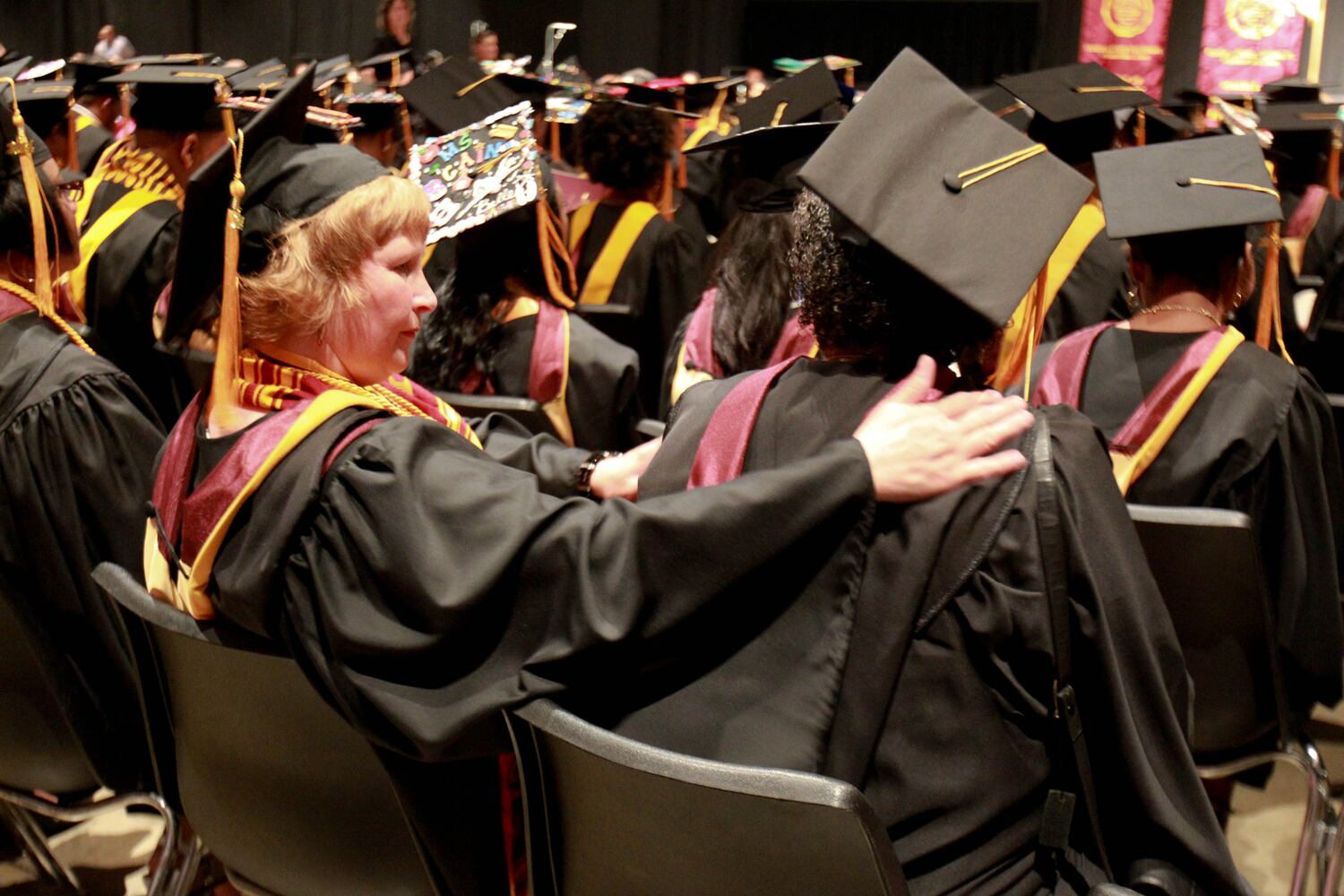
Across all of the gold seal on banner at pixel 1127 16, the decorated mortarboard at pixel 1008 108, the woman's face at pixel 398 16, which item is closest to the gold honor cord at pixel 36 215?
the decorated mortarboard at pixel 1008 108

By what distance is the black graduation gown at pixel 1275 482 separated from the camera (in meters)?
2.46

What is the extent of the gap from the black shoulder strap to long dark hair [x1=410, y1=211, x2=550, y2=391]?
209 cm

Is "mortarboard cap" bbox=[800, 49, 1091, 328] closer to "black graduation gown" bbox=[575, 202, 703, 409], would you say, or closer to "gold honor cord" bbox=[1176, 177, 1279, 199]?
"gold honor cord" bbox=[1176, 177, 1279, 199]

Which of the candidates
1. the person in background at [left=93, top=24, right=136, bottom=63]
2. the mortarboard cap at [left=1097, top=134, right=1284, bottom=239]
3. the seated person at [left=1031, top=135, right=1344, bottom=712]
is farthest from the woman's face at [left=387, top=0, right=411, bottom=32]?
the seated person at [left=1031, top=135, right=1344, bottom=712]

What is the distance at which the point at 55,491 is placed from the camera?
7.62 feet

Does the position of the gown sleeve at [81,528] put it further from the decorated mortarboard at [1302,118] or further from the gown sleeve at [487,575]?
the decorated mortarboard at [1302,118]

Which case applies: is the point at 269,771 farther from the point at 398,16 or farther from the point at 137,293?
the point at 398,16

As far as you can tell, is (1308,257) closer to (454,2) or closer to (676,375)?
(676,375)

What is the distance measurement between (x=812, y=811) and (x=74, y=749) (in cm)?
157

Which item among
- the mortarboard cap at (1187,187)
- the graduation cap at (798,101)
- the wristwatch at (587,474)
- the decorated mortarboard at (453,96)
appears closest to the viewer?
the wristwatch at (587,474)

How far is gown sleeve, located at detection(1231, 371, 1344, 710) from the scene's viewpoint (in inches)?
97.8

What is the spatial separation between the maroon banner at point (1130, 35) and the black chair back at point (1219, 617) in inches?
389

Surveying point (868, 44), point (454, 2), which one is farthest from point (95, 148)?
point (868, 44)

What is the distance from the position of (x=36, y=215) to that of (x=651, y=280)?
271 cm
